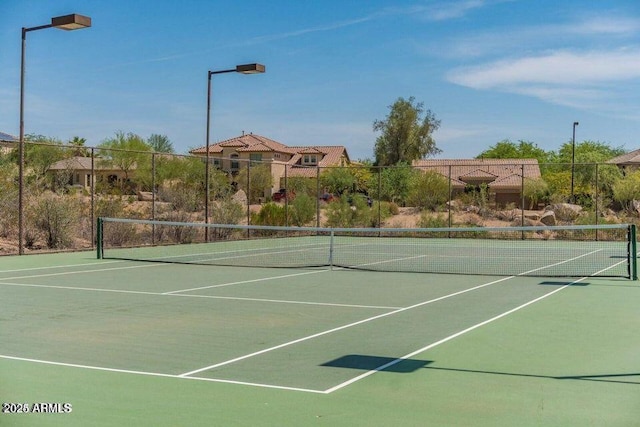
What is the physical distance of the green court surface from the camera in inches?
212

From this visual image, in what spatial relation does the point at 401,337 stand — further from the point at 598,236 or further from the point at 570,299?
the point at 598,236

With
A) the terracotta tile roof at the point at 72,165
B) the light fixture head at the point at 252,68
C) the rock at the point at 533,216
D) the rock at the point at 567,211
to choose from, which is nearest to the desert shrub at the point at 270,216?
the terracotta tile roof at the point at 72,165

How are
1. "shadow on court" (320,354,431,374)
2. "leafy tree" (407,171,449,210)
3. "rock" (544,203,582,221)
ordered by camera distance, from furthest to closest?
"leafy tree" (407,171,449,210), "rock" (544,203,582,221), "shadow on court" (320,354,431,374)

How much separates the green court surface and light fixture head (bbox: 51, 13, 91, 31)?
4741mm

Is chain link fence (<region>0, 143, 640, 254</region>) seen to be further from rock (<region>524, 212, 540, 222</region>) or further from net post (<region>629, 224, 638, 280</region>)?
net post (<region>629, 224, 638, 280</region>)

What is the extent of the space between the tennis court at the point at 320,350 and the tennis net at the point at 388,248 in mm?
2151

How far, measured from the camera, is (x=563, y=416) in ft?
17.3

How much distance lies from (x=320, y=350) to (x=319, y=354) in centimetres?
22

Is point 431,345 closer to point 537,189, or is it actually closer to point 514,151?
point 537,189

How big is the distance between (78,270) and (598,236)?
1860cm

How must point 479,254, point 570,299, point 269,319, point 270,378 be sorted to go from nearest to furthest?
point 270,378
point 269,319
point 570,299
point 479,254

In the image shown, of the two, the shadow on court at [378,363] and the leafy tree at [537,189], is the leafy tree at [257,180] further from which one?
the shadow on court at [378,363]

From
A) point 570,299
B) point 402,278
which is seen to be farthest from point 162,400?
point 402,278

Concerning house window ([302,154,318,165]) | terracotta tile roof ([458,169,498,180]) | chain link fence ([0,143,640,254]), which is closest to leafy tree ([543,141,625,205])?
chain link fence ([0,143,640,254])
